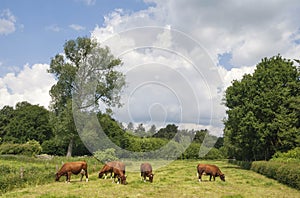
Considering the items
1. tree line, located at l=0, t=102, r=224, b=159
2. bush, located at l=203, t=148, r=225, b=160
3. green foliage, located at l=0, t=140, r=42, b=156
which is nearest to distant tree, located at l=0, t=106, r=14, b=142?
tree line, located at l=0, t=102, r=224, b=159

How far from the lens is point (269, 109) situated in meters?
34.2

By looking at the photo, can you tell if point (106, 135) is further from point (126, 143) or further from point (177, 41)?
point (177, 41)

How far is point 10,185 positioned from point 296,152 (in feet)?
77.2

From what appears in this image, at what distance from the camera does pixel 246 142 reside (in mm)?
36219

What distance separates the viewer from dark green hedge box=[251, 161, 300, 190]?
18.5 metres

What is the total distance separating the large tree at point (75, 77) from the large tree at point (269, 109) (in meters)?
18.9

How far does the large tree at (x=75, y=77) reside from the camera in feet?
147

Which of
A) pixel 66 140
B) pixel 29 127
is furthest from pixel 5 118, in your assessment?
pixel 66 140

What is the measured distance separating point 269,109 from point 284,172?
46.4ft

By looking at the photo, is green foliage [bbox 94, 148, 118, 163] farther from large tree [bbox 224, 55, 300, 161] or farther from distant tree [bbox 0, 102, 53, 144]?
distant tree [bbox 0, 102, 53, 144]

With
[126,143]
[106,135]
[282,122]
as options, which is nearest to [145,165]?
[282,122]

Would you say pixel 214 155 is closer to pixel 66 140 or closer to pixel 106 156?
pixel 66 140

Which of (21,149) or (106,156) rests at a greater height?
(21,149)

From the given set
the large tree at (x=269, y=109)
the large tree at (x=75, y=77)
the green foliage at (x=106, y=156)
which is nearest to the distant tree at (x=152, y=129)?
the green foliage at (x=106, y=156)
